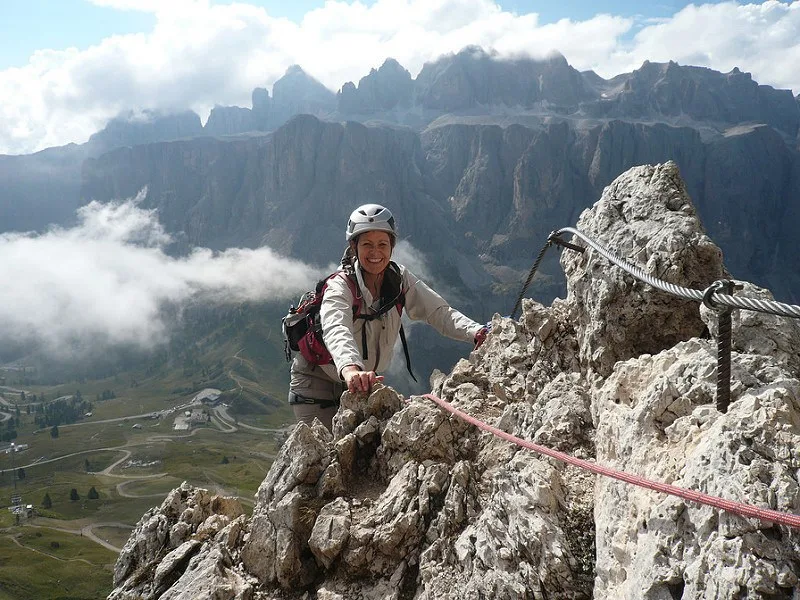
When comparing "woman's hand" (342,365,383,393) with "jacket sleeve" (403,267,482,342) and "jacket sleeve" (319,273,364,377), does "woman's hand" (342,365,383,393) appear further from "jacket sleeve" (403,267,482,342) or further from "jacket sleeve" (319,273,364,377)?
"jacket sleeve" (403,267,482,342)

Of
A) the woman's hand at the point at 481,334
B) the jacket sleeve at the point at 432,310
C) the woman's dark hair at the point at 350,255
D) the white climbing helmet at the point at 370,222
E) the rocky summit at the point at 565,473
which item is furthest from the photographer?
the woman's hand at the point at 481,334

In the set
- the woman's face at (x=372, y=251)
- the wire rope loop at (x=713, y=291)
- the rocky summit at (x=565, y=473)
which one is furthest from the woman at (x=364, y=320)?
the wire rope loop at (x=713, y=291)

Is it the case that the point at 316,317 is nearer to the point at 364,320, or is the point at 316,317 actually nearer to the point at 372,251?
the point at 364,320

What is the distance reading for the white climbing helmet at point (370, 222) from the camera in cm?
919

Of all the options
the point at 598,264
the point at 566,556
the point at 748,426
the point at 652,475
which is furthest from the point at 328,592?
the point at 598,264

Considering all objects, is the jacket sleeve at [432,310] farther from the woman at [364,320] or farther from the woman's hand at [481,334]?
the woman's hand at [481,334]

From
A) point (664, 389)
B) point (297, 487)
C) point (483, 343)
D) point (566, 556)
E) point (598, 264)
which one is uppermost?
point (598, 264)

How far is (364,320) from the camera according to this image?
9328 mm

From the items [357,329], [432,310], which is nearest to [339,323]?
[357,329]

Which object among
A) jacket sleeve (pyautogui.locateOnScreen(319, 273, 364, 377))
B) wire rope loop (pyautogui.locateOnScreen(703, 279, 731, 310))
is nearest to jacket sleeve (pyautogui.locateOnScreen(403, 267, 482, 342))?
jacket sleeve (pyautogui.locateOnScreen(319, 273, 364, 377))

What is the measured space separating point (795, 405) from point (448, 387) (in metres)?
7.15

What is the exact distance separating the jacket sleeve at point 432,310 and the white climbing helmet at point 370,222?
105cm

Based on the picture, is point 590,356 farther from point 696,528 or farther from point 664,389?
point 696,528

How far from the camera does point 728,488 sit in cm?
432
